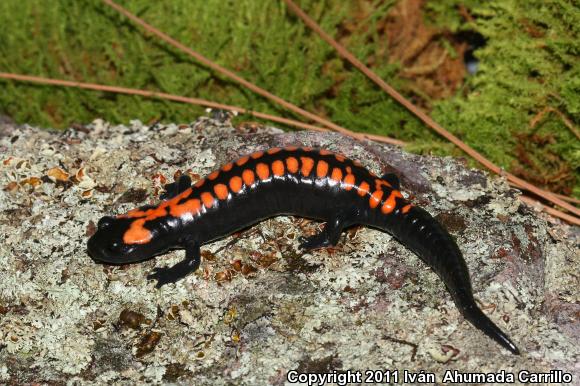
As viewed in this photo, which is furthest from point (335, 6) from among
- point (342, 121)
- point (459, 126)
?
point (459, 126)

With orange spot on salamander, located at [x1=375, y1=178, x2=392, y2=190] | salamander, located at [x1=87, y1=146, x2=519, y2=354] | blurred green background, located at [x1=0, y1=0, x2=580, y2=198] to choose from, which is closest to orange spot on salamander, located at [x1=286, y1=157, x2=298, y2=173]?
salamander, located at [x1=87, y1=146, x2=519, y2=354]

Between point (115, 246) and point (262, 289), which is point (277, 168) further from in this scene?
point (115, 246)

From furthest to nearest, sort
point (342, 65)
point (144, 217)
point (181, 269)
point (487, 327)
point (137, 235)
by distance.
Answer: point (342, 65)
point (144, 217)
point (137, 235)
point (181, 269)
point (487, 327)

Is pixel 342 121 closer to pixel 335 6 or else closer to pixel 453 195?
pixel 335 6

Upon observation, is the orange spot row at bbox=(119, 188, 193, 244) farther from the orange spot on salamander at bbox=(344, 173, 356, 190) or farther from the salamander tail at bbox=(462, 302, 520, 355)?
the salamander tail at bbox=(462, 302, 520, 355)

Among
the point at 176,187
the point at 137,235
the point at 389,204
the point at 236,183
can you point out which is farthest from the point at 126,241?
the point at 389,204
